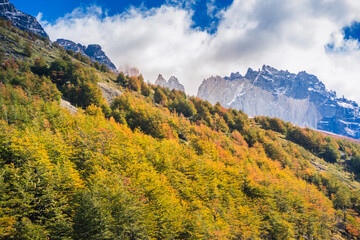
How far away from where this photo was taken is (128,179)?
29.8 metres

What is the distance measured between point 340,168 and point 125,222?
5648 inches

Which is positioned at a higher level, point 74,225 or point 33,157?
point 33,157

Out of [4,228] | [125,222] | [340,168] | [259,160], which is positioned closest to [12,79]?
[4,228]

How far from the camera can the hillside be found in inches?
903

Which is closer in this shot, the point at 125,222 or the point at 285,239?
the point at 125,222

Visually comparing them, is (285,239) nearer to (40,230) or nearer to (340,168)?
(40,230)

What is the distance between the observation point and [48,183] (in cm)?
2453

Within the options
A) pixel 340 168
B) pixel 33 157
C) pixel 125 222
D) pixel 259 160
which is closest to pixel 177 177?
pixel 125 222

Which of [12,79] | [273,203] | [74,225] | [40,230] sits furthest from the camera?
[12,79]

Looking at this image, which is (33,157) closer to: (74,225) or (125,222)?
(74,225)

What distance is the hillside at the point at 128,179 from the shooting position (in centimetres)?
2294

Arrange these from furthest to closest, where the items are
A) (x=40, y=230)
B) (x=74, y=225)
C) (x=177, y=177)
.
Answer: (x=177, y=177)
(x=74, y=225)
(x=40, y=230)

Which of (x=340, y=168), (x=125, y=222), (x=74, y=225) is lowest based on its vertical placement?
(x=74, y=225)

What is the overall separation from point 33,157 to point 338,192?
107 metres
